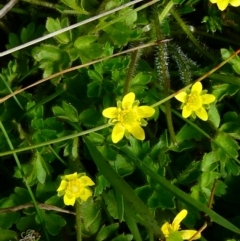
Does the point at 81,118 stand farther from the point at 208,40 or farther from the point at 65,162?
the point at 208,40

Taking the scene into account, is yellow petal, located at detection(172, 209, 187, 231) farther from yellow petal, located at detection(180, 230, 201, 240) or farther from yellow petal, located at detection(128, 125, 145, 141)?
yellow petal, located at detection(128, 125, 145, 141)

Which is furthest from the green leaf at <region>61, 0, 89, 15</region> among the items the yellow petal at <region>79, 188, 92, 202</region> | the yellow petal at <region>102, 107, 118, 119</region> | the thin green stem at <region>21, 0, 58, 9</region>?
the yellow petal at <region>79, 188, 92, 202</region>

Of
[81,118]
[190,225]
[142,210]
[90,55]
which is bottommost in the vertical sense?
[190,225]

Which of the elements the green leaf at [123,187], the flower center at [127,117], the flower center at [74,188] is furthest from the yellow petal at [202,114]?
the flower center at [74,188]

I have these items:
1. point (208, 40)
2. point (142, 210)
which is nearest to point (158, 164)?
point (142, 210)

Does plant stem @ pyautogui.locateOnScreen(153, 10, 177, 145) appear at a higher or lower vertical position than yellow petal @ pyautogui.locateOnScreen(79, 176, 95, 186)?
higher

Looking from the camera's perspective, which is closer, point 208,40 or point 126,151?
point 126,151

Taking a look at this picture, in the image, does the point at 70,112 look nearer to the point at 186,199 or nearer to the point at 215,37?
the point at 186,199

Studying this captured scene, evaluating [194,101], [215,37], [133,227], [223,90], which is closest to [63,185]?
[133,227]
